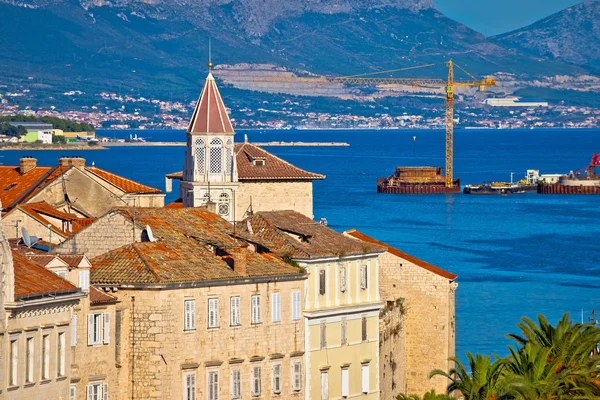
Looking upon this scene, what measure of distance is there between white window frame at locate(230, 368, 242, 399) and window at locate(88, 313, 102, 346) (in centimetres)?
366

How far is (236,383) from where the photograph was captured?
36.8 metres

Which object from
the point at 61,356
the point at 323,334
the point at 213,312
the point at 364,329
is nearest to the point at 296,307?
the point at 323,334

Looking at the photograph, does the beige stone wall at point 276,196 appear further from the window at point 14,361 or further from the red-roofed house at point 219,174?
the window at point 14,361

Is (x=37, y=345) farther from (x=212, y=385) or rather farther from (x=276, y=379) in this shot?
(x=276, y=379)

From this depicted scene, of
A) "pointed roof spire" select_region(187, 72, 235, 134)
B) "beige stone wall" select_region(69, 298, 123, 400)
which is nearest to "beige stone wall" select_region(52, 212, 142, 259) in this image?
"beige stone wall" select_region(69, 298, 123, 400)

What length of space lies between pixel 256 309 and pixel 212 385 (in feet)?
7.73

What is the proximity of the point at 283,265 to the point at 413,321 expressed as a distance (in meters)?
8.79

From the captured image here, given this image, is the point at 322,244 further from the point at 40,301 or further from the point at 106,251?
the point at 40,301

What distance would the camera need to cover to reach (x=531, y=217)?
150000mm

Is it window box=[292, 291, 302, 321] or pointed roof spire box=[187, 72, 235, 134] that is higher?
pointed roof spire box=[187, 72, 235, 134]

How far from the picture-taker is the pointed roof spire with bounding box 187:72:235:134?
4912 centimetres

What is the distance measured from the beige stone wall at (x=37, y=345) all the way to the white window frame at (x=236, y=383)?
5495 millimetres

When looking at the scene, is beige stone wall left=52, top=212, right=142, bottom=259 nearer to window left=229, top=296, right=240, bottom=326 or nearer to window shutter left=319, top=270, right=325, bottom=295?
window left=229, top=296, right=240, bottom=326

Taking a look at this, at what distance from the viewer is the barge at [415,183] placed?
191750 mm
